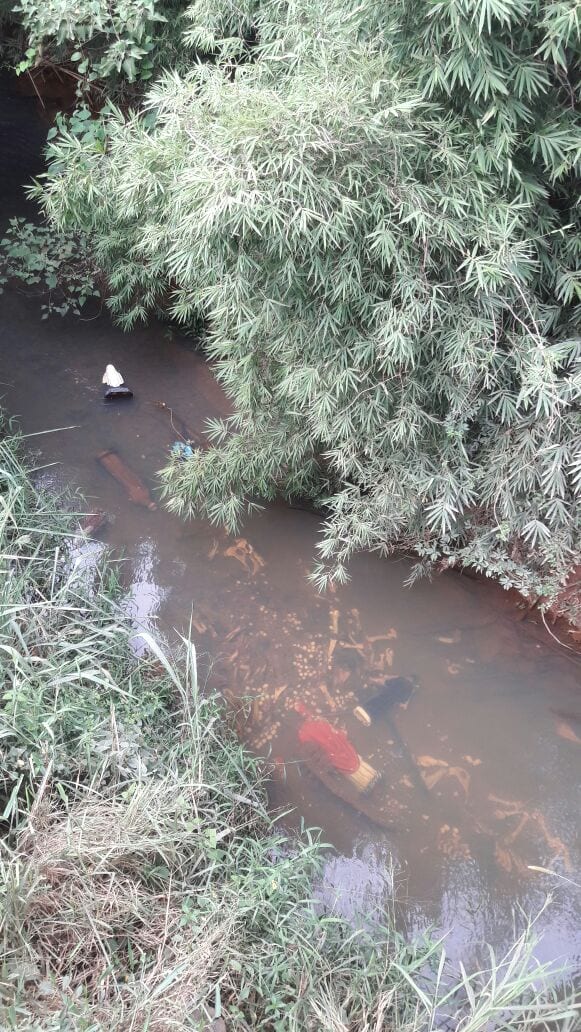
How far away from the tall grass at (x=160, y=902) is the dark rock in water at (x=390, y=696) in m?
0.60

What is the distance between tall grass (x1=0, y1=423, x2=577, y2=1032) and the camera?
5.87 feet

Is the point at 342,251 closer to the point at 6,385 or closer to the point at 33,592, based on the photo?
the point at 33,592

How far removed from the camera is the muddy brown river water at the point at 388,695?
2518 mm

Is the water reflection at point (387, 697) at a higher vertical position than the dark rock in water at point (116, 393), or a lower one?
lower

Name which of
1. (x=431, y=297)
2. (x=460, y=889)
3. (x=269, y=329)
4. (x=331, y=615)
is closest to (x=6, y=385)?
(x=269, y=329)

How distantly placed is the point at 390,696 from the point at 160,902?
129 cm

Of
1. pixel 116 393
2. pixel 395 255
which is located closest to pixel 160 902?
pixel 395 255

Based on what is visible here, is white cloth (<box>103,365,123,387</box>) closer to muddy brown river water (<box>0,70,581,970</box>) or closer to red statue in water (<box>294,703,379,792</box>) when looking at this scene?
muddy brown river water (<box>0,70,581,970</box>)

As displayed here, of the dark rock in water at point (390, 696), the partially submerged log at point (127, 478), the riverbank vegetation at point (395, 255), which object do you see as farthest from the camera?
the partially submerged log at point (127, 478)

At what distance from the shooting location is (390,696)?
3020 mm

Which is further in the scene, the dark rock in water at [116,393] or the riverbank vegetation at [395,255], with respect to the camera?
the dark rock in water at [116,393]

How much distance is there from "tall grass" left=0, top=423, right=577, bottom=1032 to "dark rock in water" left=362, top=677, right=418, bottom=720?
60 centimetres

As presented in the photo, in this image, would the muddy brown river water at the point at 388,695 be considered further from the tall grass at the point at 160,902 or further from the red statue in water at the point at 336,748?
the tall grass at the point at 160,902

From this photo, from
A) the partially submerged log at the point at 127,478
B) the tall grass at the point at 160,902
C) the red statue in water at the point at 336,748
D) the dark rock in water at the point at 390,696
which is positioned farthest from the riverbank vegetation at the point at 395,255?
the tall grass at the point at 160,902
